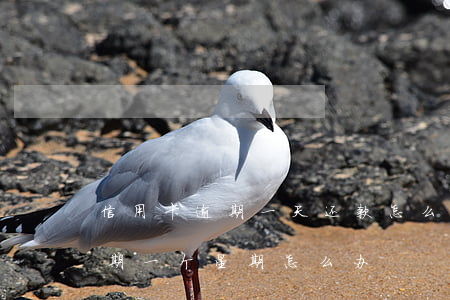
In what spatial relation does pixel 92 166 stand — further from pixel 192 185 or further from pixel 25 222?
pixel 192 185

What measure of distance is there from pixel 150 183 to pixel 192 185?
10.8 inches

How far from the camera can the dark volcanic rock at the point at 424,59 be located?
32.1 feet

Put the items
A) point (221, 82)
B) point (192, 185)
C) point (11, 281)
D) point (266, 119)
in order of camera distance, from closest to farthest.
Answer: point (266, 119), point (192, 185), point (11, 281), point (221, 82)

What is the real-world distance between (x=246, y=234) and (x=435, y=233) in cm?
168

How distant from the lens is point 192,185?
3.57 metres

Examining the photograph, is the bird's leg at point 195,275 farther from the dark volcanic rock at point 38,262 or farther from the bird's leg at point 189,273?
the dark volcanic rock at point 38,262

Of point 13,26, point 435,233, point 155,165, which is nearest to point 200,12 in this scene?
point 13,26

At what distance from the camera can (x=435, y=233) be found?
559 centimetres

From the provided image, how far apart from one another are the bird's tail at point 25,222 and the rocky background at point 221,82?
1.63 ft

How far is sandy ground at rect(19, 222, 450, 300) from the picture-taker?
434cm

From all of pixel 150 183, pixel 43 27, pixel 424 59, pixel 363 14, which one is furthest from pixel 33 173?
pixel 363 14

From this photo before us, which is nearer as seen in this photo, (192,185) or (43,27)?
(192,185)

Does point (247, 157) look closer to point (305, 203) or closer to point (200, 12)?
point (305, 203)

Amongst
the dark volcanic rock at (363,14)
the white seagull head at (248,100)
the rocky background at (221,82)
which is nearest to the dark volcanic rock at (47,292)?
the rocky background at (221,82)
